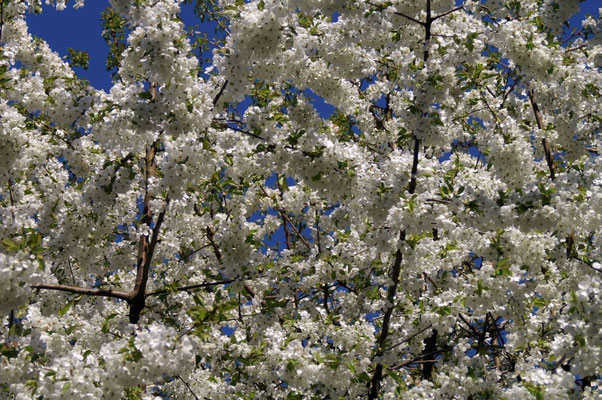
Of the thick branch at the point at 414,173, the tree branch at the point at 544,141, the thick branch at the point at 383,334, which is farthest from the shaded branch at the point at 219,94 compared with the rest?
the tree branch at the point at 544,141

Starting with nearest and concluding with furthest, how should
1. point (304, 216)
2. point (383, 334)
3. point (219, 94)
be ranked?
point (383, 334)
point (219, 94)
point (304, 216)

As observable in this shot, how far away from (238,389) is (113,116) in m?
3.85

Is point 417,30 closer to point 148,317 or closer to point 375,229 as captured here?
point 375,229

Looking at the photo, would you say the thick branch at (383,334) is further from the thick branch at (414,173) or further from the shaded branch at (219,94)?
the shaded branch at (219,94)

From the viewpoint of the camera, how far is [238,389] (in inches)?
337

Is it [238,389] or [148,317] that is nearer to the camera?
[148,317]

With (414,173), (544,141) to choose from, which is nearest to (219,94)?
(414,173)

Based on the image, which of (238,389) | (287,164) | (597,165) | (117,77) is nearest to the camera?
(287,164)

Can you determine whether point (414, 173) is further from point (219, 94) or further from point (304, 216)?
point (304, 216)

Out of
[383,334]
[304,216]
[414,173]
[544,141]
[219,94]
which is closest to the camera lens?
[414,173]

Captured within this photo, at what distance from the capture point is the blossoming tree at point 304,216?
5.90m

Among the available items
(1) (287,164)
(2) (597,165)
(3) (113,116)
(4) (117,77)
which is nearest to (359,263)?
(1) (287,164)

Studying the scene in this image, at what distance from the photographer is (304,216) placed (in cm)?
1022

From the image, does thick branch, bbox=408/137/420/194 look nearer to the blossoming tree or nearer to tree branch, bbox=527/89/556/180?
the blossoming tree
